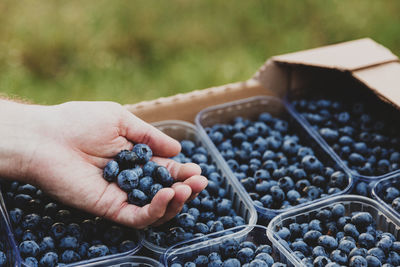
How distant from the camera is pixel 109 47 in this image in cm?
381

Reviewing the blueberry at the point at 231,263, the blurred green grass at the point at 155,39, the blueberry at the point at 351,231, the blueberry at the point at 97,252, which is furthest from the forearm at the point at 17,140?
the blurred green grass at the point at 155,39

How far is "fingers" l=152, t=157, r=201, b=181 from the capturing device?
1.64 m

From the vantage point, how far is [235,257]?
1555 mm

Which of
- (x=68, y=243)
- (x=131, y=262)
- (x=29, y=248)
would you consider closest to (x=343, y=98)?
(x=131, y=262)

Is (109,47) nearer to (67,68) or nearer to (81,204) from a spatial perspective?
(67,68)

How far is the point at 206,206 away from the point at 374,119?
962mm

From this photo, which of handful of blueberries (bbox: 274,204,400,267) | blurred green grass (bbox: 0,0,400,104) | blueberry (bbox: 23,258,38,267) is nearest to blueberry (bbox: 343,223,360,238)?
handful of blueberries (bbox: 274,204,400,267)

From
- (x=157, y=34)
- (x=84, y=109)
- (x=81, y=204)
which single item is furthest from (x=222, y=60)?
(x=81, y=204)

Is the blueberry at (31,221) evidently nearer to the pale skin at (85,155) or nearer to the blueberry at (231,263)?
the pale skin at (85,155)

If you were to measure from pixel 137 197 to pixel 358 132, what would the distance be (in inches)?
44.7

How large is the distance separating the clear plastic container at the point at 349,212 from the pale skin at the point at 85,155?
12.7 inches

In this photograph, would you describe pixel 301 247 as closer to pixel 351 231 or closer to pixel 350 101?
pixel 351 231

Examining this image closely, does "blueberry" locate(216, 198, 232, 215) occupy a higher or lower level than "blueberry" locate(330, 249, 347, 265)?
lower

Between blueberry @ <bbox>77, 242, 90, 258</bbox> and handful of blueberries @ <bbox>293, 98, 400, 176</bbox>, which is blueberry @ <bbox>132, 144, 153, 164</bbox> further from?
handful of blueberries @ <bbox>293, 98, 400, 176</bbox>
